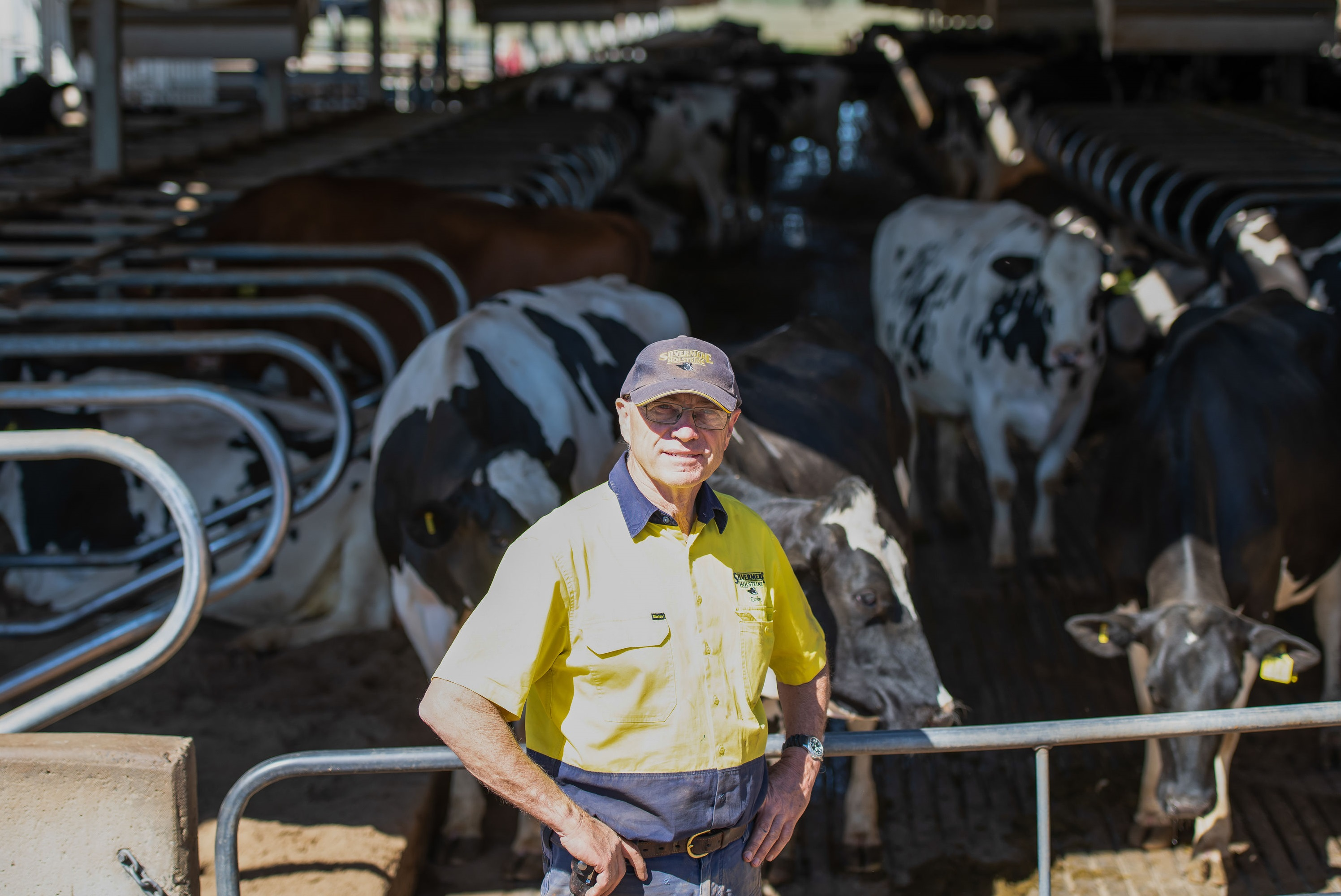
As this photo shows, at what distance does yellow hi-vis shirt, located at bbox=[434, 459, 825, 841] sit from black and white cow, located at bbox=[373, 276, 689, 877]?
1.40 metres

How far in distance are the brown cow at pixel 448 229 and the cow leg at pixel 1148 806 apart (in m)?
3.17

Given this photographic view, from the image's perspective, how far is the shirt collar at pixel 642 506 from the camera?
84.3 inches

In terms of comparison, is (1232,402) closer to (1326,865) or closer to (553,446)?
(1326,865)

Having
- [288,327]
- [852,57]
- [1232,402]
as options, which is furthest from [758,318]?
[852,57]

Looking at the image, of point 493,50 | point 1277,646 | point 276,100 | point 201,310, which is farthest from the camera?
point 493,50

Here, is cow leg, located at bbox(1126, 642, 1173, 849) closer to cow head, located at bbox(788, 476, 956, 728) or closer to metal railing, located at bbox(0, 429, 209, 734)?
cow head, located at bbox(788, 476, 956, 728)

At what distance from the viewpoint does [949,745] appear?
2.43m

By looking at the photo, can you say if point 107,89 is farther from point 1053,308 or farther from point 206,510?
point 1053,308

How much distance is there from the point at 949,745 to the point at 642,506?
784mm

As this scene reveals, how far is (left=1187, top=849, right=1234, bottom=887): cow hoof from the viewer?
3.82m

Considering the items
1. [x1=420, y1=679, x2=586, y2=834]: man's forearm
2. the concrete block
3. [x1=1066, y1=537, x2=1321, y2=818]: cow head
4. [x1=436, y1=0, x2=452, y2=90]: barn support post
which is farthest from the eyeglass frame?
[x1=436, y1=0, x2=452, y2=90]: barn support post

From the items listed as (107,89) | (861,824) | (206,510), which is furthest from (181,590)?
(107,89)

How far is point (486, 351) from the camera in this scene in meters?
4.35

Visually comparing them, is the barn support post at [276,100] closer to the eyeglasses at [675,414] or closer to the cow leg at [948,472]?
the cow leg at [948,472]
